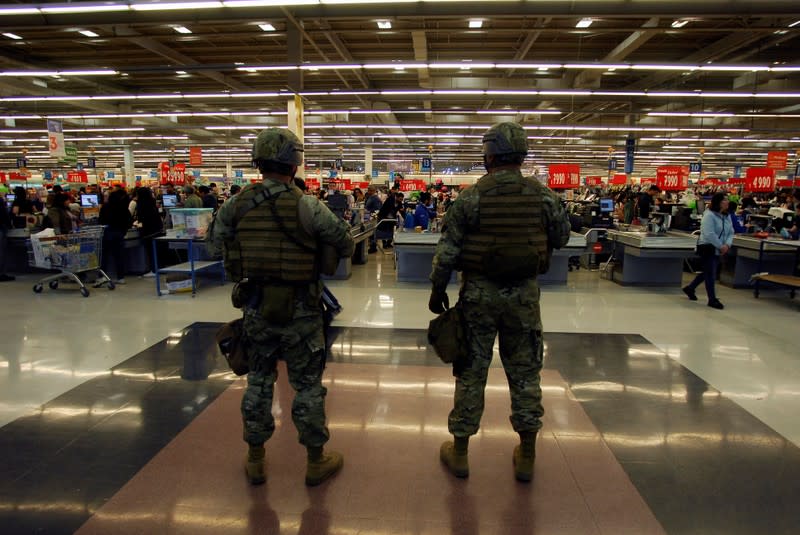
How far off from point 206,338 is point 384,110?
14.1 metres

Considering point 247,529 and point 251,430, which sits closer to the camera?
point 247,529

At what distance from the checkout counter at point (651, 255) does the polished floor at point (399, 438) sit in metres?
2.22

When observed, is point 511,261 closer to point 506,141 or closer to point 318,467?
point 506,141

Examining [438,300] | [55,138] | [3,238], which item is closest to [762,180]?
[438,300]

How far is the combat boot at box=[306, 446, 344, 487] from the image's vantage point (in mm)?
2477

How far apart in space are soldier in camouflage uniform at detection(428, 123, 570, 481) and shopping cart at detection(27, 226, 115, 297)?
253 inches

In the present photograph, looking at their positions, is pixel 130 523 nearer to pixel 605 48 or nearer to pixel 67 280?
pixel 67 280

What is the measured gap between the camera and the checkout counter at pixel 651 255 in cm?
746

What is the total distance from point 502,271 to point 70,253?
6.84 meters

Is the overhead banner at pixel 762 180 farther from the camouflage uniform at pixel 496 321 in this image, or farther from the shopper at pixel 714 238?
the camouflage uniform at pixel 496 321

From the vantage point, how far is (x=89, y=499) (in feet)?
7.76

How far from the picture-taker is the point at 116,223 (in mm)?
7555

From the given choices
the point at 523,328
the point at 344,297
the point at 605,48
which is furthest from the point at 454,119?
the point at 523,328

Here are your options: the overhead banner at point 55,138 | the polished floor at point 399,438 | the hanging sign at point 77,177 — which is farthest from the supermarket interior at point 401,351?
the hanging sign at point 77,177
